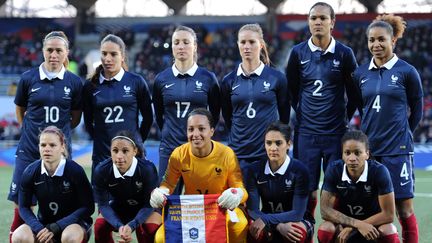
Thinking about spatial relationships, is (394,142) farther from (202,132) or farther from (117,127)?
(117,127)

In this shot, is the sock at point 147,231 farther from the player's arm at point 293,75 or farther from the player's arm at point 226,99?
the player's arm at point 293,75

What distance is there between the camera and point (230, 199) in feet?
14.7

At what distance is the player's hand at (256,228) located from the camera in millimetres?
4586

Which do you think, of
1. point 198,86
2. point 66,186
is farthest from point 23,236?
point 198,86

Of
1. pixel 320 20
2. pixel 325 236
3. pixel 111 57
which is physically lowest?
pixel 325 236

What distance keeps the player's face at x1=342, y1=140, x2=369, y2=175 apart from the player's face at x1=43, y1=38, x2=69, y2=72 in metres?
2.21

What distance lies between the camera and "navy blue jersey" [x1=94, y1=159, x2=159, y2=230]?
4828 mm

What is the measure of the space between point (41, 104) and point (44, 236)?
3.50 feet

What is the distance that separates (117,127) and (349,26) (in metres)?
17.5

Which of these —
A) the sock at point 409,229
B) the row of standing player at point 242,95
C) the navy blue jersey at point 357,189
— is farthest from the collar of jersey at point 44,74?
the sock at point 409,229

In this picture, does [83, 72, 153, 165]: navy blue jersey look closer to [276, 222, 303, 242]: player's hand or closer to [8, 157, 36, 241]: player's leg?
[8, 157, 36, 241]: player's leg

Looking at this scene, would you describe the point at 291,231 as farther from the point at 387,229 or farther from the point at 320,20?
the point at 320,20

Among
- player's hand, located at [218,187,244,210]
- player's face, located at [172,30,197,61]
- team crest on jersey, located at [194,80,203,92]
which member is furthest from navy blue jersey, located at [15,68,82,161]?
player's hand, located at [218,187,244,210]

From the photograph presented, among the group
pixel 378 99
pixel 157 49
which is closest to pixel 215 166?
pixel 378 99
